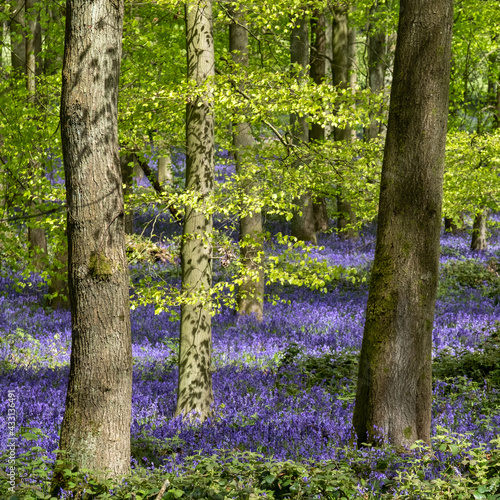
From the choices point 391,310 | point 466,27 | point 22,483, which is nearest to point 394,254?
point 391,310

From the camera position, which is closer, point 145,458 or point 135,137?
point 145,458

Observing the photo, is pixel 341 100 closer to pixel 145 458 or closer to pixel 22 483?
pixel 145 458

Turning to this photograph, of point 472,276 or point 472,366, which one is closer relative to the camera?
point 472,366

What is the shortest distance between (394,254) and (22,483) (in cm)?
349

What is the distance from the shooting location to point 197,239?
6.97 meters

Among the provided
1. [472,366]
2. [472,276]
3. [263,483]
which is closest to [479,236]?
[472,276]

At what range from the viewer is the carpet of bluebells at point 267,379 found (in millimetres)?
5355

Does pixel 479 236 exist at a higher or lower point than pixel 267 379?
higher

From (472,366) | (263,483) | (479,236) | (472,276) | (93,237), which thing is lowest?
(472,276)

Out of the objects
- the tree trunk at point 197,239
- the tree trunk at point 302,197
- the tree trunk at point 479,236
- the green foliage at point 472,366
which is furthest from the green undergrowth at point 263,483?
the tree trunk at point 479,236

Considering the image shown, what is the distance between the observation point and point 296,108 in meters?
6.53

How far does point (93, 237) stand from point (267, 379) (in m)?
4.93

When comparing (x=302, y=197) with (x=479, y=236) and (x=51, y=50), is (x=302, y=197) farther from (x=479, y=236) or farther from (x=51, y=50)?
(x=51, y=50)

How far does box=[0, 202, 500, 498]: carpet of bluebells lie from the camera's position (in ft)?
17.6
